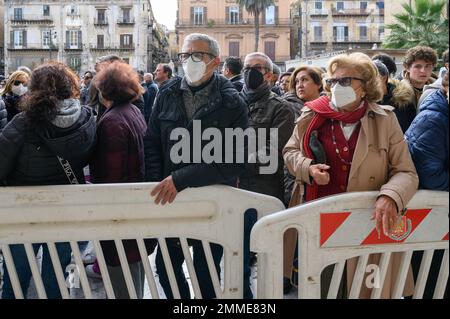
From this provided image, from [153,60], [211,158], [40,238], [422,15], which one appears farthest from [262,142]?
[153,60]

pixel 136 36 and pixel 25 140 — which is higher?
pixel 136 36

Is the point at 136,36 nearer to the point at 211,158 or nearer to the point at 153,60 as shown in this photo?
the point at 153,60

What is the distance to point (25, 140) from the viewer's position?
2912 millimetres

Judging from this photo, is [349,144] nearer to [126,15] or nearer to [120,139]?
[120,139]

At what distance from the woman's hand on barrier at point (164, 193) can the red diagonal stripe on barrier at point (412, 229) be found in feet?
3.06

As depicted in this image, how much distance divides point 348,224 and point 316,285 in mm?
325

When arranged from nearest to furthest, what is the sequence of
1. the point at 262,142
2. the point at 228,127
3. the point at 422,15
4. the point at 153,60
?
the point at 228,127 < the point at 262,142 < the point at 422,15 < the point at 153,60

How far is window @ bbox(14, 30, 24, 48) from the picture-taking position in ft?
191

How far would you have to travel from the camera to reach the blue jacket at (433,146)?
2641mm

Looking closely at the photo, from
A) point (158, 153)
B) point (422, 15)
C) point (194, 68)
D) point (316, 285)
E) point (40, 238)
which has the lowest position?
point (316, 285)

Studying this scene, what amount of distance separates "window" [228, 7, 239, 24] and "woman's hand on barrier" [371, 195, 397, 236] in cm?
5924

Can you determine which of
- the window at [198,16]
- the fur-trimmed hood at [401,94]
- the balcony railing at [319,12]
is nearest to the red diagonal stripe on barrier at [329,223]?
the fur-trimmed hood at [401,94]

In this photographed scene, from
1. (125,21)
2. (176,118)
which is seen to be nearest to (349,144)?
(176,118)

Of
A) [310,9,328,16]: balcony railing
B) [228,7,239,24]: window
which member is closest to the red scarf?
[228,7,239,24]: window
